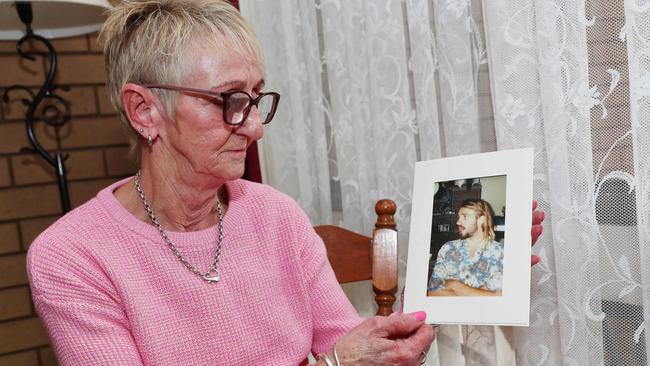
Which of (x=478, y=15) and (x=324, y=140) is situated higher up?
(x=478, y=15)

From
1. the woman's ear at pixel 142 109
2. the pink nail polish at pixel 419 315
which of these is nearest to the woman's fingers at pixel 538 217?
the pink nail polish at pixel 419 315

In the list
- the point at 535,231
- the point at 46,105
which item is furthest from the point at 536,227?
the point at 46,105

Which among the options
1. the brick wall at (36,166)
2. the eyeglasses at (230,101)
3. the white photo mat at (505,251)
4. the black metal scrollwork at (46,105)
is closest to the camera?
the white photo mat at (505,251)

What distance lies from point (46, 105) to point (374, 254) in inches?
56.1

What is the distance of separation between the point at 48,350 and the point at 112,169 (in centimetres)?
68

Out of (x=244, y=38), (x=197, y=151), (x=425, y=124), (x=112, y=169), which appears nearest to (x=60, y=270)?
(x=197, y=151)

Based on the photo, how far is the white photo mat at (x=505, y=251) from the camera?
1020 mm

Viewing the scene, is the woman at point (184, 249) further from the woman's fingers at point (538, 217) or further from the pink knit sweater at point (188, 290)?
the woman's fingers at point (538, 217)

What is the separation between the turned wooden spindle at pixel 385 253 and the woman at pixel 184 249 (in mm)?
97

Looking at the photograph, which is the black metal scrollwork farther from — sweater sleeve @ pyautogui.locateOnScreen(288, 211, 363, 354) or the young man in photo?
the young man in photo

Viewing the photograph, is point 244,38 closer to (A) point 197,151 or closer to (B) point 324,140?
(A) point 197,151

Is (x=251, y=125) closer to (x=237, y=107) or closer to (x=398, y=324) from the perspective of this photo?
(x=237, y=107)

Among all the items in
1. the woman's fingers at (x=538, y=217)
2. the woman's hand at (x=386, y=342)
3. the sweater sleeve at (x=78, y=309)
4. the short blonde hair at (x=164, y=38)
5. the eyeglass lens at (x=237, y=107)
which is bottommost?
the woman's hand at (x=386, y=342)

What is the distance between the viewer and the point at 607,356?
1.11 meters
